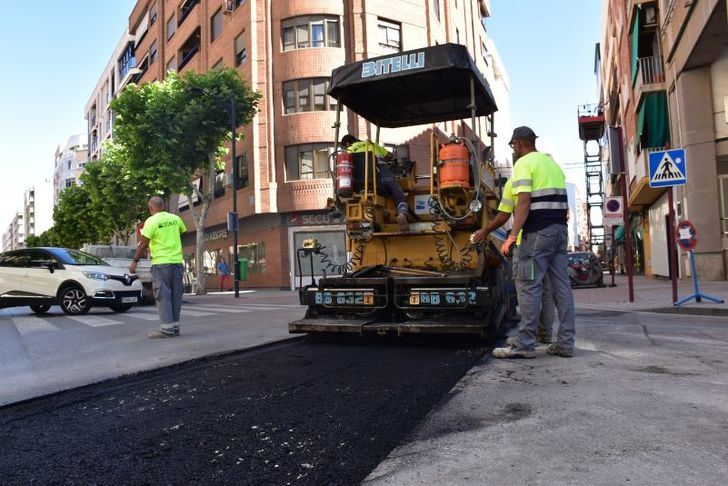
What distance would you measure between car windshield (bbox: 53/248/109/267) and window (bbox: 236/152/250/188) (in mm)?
15767

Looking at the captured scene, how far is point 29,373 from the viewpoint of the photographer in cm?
489

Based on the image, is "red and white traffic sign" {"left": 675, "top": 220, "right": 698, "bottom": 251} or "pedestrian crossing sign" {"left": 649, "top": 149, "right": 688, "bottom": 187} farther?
"red and white traffic sign" {"left": 675, "top": 220, "right": 698, "bottom": 251}

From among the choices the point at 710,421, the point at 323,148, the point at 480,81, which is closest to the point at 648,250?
the point at 323,148

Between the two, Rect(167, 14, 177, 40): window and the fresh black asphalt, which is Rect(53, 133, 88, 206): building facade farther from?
the fresh black asphalt

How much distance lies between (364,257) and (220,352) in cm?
224

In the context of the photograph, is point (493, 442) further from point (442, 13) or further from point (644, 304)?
point (442, 13)

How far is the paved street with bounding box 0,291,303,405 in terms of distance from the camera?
15.2 ft

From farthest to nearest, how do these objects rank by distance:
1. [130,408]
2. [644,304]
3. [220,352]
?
[644,304] → [220,352] → [130,408]

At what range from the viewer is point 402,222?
21.3ft

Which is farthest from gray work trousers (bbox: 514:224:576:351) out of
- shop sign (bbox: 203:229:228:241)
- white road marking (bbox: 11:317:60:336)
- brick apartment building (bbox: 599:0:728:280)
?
shop sign (bbox: 203:229:228:241)

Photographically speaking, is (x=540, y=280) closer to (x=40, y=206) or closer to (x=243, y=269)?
(x=243, y=269)

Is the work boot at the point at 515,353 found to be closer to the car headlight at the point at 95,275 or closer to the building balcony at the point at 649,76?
the car headlight at the point at 95,275

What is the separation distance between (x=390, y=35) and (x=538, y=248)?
25047 mm

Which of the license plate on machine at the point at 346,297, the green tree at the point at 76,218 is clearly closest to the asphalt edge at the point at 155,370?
the license plate on machine at the point at 346,297
